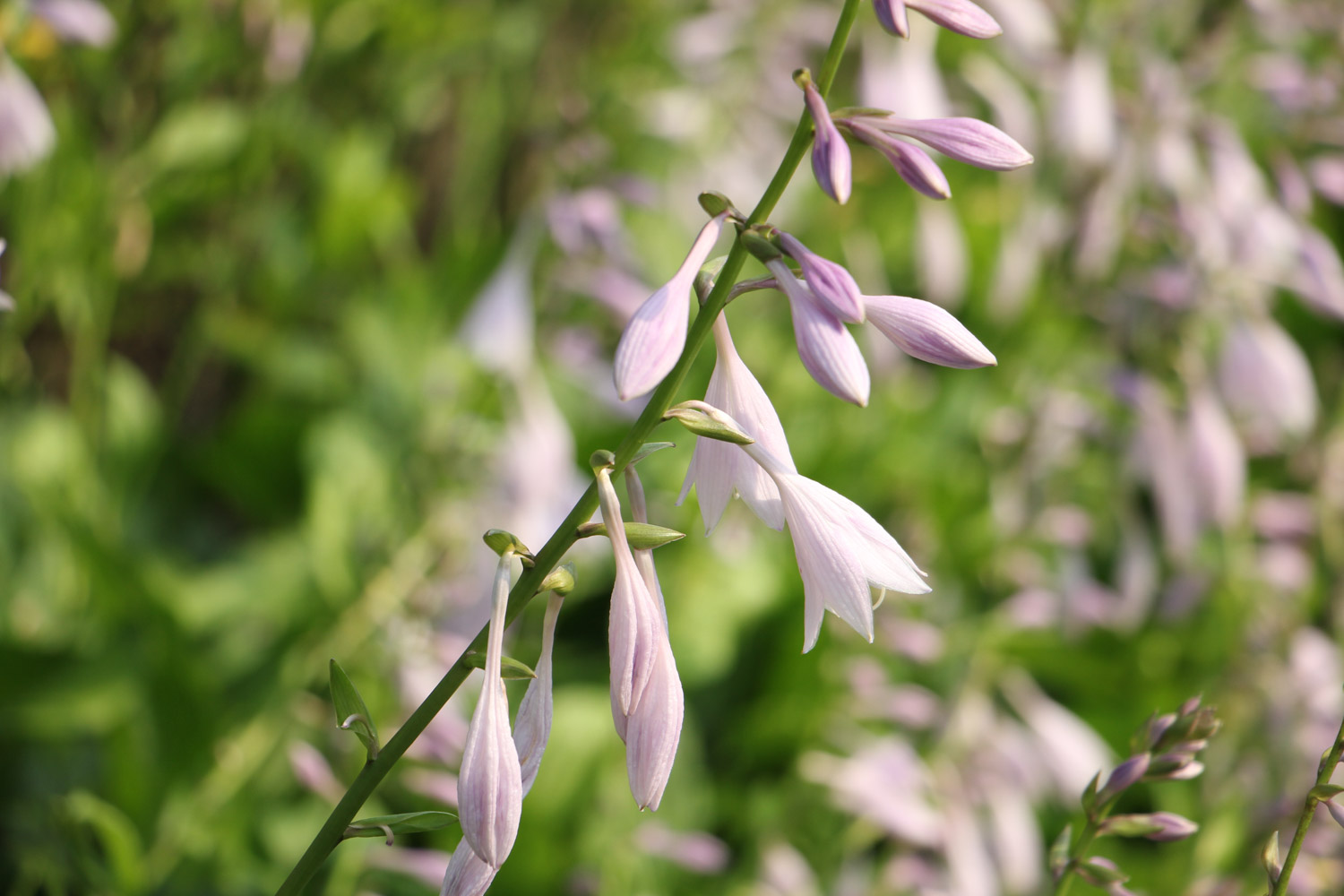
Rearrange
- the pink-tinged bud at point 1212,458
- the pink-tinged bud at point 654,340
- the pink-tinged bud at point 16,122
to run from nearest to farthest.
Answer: the pink-tinged bud at point 654,340, the pink-tinged bud at point 16,122, the pink-tinged bud at point 1212,458

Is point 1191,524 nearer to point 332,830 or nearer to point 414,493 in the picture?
point 414,493

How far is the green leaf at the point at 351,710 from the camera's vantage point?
0.70 m

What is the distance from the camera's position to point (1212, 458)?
2.13 metres

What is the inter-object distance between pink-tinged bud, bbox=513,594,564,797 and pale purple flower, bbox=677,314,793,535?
4.7 inches

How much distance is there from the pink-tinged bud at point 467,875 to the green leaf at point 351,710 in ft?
0.27

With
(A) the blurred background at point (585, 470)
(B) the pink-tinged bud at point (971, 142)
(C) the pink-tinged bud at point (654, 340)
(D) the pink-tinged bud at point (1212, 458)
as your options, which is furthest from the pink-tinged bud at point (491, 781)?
(D) the pink-tinged bud at point (1212, 458)

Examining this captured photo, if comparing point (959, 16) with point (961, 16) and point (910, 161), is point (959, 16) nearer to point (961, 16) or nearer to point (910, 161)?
point (961, 16)

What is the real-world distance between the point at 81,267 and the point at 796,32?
2544 millimetres

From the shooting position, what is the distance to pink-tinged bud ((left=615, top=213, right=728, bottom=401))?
23.8 inches

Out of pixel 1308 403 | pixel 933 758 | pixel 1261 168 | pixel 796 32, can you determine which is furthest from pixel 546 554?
pixel 1261 168

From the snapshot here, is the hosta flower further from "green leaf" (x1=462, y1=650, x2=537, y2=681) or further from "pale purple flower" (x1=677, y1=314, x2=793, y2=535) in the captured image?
"green leaf" (x1=462, y1=650, x2=537, y2=681)

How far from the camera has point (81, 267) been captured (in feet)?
7.14

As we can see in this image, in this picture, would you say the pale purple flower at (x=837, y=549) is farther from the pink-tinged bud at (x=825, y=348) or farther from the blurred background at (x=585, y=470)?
the blurred background at (x=585, y=470)

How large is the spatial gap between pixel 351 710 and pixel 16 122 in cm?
119
